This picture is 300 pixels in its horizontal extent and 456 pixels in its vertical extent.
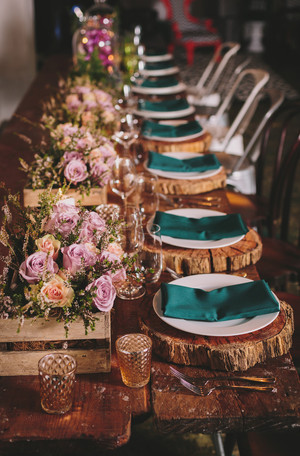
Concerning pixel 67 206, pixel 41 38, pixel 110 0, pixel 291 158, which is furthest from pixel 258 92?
pixel 41 38

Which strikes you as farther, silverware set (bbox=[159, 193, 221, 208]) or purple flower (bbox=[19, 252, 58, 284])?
silverware set (bbox=[159, 193, 221, 208])

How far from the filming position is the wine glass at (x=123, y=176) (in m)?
1.92

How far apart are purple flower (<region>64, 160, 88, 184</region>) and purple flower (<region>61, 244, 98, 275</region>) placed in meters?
0.62

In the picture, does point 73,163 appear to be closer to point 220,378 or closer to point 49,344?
point 49,344

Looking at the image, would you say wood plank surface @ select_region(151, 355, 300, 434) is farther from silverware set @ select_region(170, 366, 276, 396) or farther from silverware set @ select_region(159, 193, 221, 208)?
silverware set @ select_region(159, 193, 221, 208)

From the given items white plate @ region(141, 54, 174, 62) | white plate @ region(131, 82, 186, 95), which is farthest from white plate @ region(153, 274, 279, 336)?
white plate @ region(141, 54, 174, 62)

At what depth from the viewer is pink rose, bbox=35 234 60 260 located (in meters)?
1.20

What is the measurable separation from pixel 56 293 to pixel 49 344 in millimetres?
142

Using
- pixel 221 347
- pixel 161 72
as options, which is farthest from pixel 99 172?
pixel 161 72

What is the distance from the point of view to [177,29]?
34.6 ft

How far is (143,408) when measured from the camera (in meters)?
1.13

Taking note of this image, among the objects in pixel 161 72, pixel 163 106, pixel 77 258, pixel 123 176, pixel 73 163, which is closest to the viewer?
pixel 77 258

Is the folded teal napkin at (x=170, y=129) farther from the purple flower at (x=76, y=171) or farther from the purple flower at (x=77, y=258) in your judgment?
the purple flower at (x=77, y=258)

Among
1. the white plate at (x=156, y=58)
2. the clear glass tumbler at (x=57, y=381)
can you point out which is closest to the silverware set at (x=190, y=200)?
the clear glass tumbler at (x=57, y=381)
